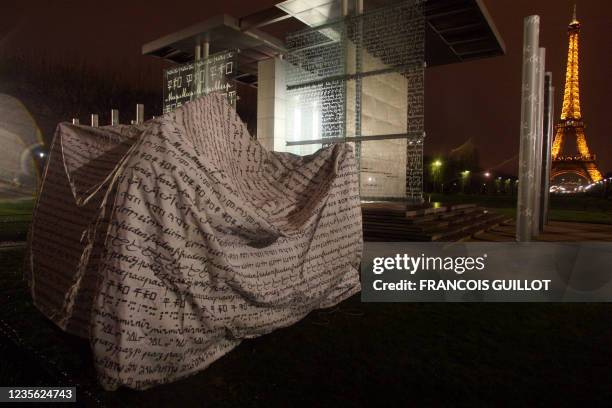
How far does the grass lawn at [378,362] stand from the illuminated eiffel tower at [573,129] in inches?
1913

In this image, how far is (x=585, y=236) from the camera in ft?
24.5

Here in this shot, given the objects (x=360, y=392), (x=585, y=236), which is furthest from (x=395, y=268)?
(x=585, y=236)

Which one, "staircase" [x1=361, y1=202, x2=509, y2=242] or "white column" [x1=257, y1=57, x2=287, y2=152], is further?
"white column" [x1=257, y1=57, x2=287, y2=152]

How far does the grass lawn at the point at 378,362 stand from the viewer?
189 centimetres

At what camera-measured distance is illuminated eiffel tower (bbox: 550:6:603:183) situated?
133ft

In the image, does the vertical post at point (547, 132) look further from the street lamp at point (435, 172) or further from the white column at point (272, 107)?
the street lamp at point (435, 172)

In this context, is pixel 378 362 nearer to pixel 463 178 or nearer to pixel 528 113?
pixel 528 113

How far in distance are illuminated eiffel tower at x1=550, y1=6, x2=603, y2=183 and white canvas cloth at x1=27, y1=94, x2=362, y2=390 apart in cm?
4926

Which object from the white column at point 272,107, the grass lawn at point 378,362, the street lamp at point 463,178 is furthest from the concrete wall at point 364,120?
the street lamp at point 463,178

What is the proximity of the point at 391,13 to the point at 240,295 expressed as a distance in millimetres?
6620

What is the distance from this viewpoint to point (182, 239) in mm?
1919

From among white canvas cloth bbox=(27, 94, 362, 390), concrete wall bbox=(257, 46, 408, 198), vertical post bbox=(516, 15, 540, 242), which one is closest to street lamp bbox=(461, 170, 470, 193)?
concrete wall bbox=(257, 46, 408, 198)

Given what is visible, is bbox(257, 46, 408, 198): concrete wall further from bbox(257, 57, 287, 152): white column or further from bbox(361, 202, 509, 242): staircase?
bbox(361, 202, 509, 242): staircase

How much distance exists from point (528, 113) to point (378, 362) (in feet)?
14.3
